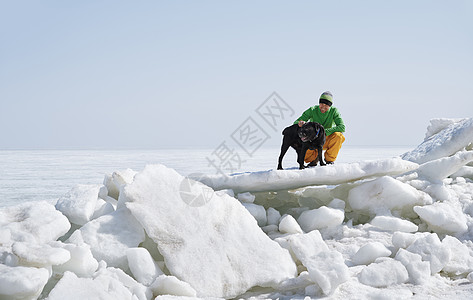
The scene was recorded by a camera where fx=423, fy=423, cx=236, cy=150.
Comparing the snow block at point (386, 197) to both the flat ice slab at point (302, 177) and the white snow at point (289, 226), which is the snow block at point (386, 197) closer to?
the flat ice slab at point (302, 177)

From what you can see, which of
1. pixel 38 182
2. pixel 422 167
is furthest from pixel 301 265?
pixel 38 182

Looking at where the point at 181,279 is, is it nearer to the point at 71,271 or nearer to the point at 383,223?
the point at 71,271

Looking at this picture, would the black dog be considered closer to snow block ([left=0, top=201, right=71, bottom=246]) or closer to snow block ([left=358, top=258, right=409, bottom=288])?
snow block ([left=358, top=258, right=409, bottom=288])

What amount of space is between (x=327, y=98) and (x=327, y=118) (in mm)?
325

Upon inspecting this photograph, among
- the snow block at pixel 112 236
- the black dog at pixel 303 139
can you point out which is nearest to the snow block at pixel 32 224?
the snow block at pixel 112 236

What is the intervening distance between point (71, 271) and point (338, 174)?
2698 millimetres

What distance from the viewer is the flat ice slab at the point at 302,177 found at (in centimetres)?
429

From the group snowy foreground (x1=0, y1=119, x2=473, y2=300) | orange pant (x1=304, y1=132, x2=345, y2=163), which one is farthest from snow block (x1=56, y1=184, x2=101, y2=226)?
orange pant (x1=304, y1=132, x2=345, y2=163)

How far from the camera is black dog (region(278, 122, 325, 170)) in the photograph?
512 cm

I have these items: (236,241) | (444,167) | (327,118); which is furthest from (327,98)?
(236,241)

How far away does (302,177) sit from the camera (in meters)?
4.30

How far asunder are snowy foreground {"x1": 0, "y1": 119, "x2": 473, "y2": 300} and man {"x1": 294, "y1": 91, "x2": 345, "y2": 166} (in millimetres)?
1316

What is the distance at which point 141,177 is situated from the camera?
3.70 metres

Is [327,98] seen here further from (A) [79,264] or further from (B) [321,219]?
(A) [79,264]
